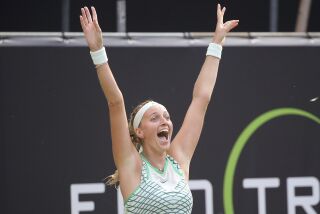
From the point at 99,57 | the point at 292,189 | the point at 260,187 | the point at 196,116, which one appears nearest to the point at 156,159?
the point at 196,116

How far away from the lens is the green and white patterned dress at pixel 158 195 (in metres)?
3.53

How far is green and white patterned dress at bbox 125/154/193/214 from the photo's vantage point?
353 centimetres

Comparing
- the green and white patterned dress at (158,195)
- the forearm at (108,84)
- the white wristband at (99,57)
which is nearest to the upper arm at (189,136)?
the green and white patterned dress at (158,195)

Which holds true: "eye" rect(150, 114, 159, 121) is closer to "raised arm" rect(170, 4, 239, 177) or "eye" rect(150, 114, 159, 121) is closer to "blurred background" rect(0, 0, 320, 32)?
"raised arm" rect(170, 4, 239, 177)

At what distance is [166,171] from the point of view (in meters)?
3.70

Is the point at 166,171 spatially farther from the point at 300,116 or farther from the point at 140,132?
the point at 300,116

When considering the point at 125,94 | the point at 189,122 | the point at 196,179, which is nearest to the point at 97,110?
the point at 125,94

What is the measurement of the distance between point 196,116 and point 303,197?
1.84m

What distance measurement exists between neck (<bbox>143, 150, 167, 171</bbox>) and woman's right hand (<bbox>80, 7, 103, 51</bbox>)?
0.58 metres

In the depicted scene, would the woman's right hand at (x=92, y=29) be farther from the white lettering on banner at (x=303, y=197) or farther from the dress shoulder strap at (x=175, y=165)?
the white lettering on banner at (x=303, y=197)

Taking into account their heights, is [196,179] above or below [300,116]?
below

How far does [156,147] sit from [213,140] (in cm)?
170

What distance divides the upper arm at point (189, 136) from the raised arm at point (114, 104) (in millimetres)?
287

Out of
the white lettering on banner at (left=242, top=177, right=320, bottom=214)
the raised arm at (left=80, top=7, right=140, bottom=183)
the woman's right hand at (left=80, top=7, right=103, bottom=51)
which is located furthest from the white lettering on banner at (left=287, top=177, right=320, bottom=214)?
the woman's right hand at (left=80, top=7, right=103, bottom=51)
